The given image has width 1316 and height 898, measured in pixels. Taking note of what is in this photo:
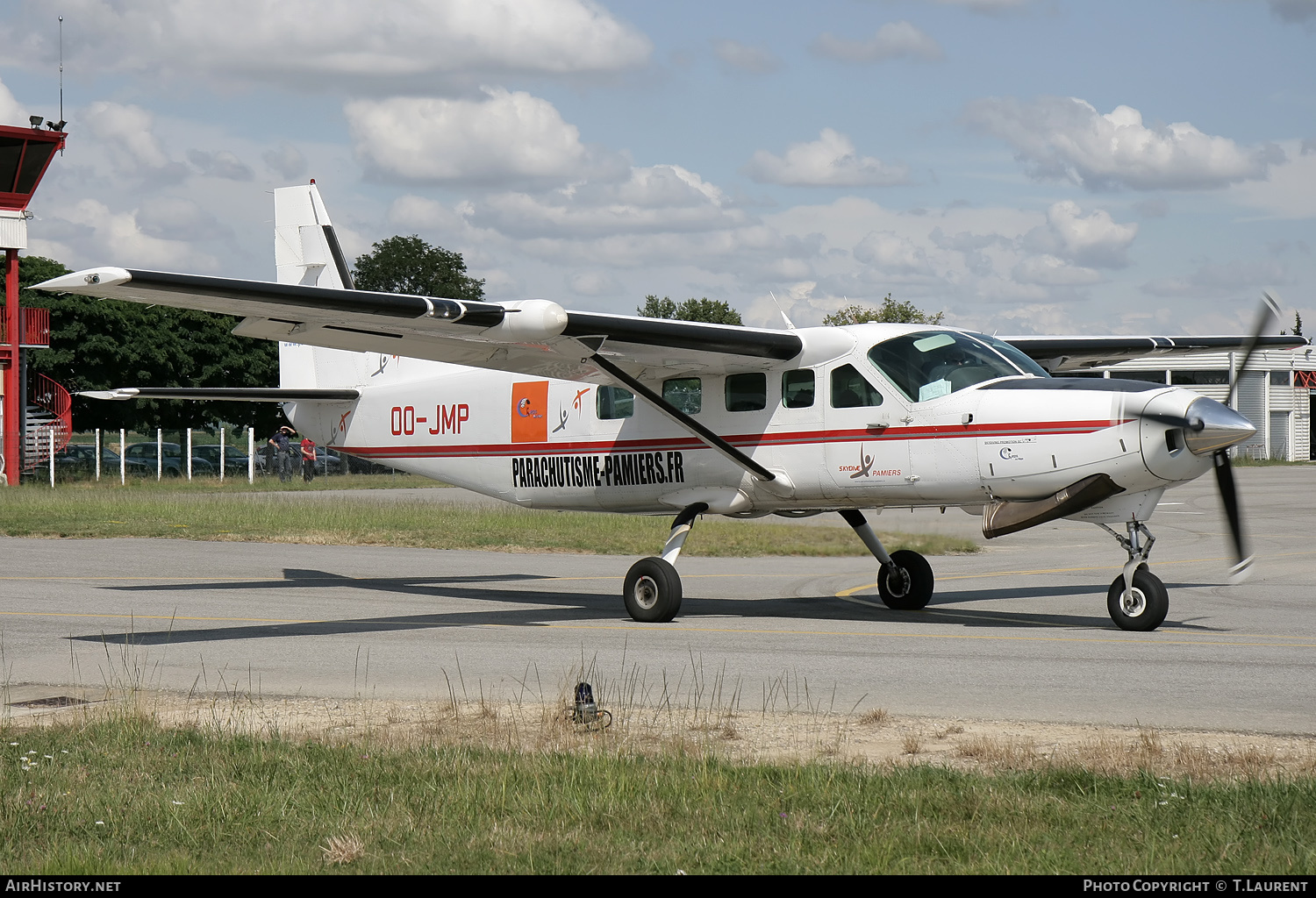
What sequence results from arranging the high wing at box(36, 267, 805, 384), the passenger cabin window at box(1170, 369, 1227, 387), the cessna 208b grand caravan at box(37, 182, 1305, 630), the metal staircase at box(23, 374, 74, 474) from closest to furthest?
the high wing at box(36, 267, 805, 384)
the cessna 208b grand caravan at box(37, 182, 1305, 630)
the metal staircase at box(23, 374, 74, 474)
the passenger cabin window at box(1170, 369, 1227, 387)

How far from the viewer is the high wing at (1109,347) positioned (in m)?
17.0

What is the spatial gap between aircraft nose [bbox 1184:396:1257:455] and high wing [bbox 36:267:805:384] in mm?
4108

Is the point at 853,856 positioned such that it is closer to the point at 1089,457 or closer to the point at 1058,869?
the point at 1058,869

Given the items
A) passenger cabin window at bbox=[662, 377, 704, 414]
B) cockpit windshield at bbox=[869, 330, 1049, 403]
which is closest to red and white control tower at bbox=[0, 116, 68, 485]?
passenger cabin window at bbox=[662, 377, 704, 414]

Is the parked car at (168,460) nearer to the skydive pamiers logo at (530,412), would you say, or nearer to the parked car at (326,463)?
the parked car at (326,463)

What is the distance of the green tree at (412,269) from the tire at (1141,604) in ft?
273

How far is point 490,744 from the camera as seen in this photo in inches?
284

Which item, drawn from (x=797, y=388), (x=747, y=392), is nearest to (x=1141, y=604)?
(x=797, y=388)

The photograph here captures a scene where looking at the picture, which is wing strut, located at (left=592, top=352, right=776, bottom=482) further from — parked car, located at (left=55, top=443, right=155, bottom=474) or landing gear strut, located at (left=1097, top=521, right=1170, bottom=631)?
parked car, located at (left=55, top=443, right=155, bottom=474)

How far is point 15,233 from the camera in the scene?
42688 mm

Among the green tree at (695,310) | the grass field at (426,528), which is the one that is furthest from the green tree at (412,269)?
the grass field at (426,528)

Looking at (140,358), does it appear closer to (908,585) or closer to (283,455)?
(283,455)

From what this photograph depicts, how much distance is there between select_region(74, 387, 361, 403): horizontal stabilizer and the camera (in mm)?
16078
